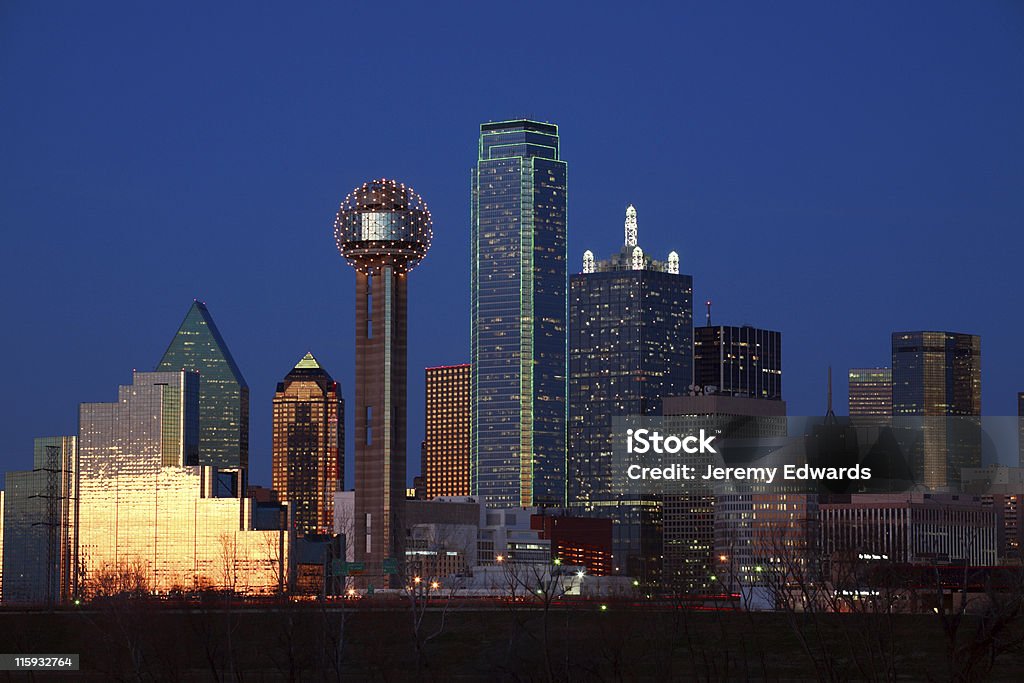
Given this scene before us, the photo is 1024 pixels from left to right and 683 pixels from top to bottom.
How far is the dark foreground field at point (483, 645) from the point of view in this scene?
123 m

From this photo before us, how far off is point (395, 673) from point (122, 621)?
834 inches

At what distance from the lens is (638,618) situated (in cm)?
16588

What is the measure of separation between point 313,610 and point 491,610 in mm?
25663

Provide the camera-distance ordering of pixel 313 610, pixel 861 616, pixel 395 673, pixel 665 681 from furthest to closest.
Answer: pixel 313 610 → pixel 395 673 → pixel 861 616 → pixel 665 681

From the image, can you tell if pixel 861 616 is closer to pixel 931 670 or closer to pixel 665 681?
pixel 931 670

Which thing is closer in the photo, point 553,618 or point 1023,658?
point 1023,658

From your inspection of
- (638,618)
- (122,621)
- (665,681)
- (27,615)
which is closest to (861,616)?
(665,681)

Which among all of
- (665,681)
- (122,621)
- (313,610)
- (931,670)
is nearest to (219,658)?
(122,621)

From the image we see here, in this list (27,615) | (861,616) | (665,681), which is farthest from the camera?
(27,615)

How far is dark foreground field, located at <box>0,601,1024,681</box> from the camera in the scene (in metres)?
123

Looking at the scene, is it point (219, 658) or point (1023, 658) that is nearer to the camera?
point (1023, 658)

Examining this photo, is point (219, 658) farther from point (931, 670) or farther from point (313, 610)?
point (931, 670)

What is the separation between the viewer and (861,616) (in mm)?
125062

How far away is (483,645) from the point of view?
152750 mm
